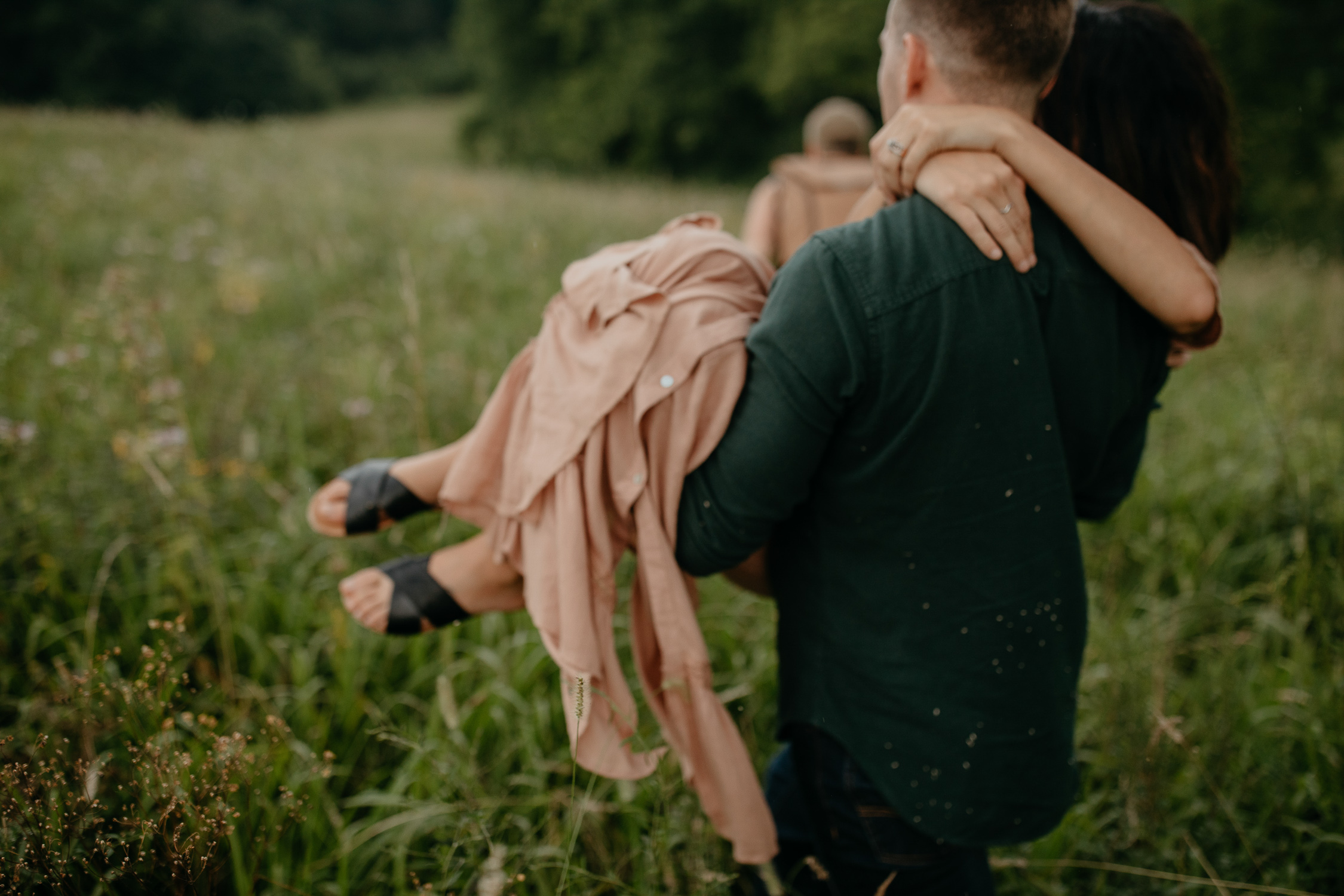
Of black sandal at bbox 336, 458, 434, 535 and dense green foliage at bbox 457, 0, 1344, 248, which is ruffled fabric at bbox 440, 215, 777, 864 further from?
dense green foliage at bbox 457, 0, 1344, 248

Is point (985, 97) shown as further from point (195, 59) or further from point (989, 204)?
point (195, 59)

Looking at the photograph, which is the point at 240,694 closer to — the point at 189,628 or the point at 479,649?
the point at 189,628

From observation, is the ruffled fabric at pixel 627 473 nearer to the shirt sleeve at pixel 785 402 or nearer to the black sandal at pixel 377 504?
the shirt sleeve at pixel 785 402

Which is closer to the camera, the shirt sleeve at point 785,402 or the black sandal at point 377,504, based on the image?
the shirt sleeve at point 785,402

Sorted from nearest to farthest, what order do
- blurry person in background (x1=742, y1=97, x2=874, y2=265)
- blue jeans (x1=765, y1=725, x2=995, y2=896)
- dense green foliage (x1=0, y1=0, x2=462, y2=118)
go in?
1. blue jeans (x1=765, y1=725, x2=995, y2=896)
2. blurry person in background (x1=742, y1=97, x2=874, y2=265)
3. dense green foliage (x1=0, y1=0, x2=462, y2=118)

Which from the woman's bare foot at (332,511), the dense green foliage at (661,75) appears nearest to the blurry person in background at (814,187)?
the woman's bare foot at (332,511)

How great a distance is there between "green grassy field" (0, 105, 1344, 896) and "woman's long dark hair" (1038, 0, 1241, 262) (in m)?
1.00

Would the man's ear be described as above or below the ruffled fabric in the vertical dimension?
above

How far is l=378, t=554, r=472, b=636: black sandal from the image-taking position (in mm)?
1361

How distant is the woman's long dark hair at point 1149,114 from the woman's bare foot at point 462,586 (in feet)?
4.02

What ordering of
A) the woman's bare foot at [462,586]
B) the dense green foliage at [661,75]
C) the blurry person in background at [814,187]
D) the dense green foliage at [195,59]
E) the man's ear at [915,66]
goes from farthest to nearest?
the dense green foliage at [195,59]
the dense green foliage at [661,75]
the blurry person in background at [814,187]
the woman's bare foot at [462,586]
the man's ear at [915,66]

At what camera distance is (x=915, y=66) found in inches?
42.4

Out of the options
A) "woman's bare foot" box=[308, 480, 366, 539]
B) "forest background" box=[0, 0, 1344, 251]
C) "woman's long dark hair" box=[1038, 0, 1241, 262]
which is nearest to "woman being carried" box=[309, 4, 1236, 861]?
"woman's long dark hair" box=[1038, 0, 1241, 262]

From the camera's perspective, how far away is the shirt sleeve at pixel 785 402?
3.11 ft
